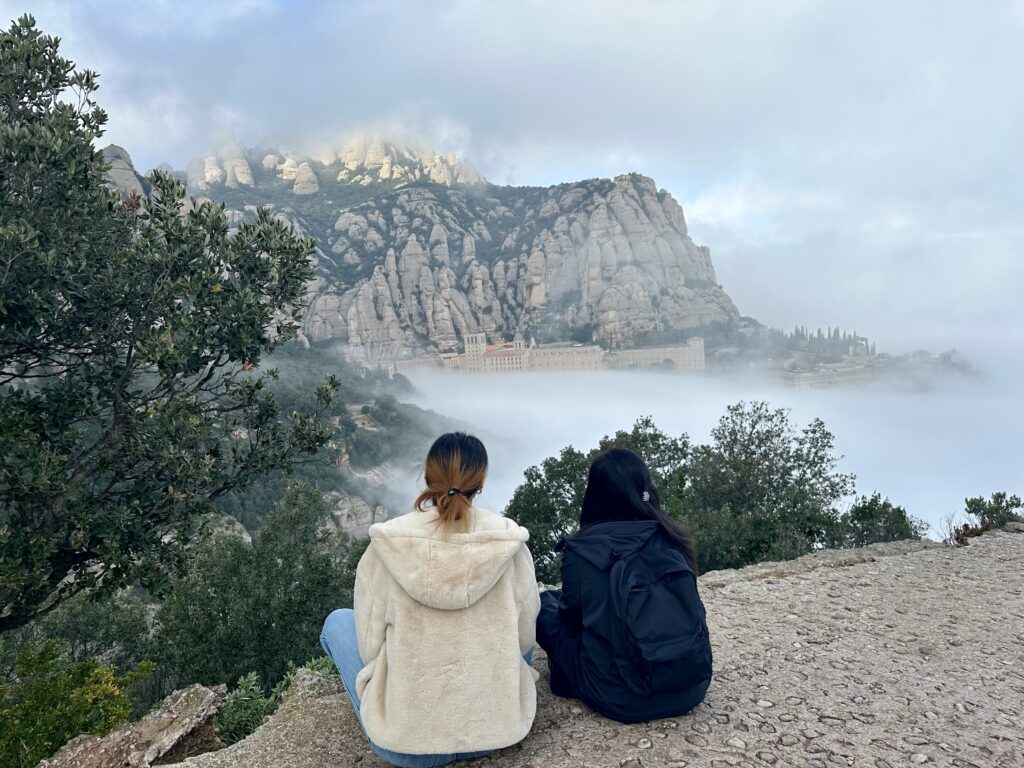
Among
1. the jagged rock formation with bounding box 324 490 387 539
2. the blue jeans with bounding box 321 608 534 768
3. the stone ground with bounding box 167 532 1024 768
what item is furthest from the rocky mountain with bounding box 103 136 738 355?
the blue jeans with bounding box 321 608 534 768

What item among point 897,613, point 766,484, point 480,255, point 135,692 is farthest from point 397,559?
point 480,255

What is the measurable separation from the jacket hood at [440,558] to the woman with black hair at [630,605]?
543 millimetres

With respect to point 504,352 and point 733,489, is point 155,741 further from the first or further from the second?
point 504,352

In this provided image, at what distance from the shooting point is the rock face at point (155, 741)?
13.9ft

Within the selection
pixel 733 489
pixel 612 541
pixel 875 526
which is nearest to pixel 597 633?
pixel 612 541

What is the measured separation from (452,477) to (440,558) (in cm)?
34

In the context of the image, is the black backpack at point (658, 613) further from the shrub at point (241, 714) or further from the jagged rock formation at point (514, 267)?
the jagged rock formation at point (514, 267)

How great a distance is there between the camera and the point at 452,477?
111 inches

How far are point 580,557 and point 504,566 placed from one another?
0.50 meters

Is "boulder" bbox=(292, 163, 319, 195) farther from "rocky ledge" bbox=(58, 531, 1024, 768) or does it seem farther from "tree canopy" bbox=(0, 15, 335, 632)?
"rocky ledge" bbox=(58, 531, 1024, 768)

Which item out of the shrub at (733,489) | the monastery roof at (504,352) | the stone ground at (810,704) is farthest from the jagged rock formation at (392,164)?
the stone ground at (810,704)

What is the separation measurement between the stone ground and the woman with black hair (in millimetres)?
253

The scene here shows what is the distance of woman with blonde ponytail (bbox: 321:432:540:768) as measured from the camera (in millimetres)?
2773

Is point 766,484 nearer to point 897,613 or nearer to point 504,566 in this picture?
point 897,613
